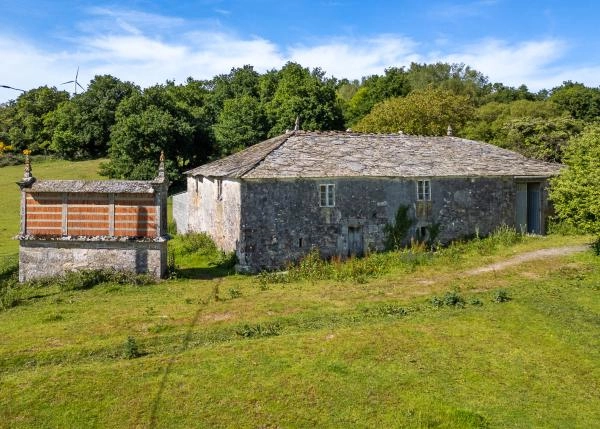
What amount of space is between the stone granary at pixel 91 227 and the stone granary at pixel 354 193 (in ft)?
12.3

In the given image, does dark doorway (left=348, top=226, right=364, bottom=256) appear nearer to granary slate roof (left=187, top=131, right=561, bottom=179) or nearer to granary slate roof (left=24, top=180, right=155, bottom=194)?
granary slate roof (left=187, top=131, right=561, bottom=179)

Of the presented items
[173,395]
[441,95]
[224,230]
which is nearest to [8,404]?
[173,395]

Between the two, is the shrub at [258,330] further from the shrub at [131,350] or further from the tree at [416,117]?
the tree at [416,117]

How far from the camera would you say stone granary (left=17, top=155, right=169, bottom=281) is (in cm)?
1961

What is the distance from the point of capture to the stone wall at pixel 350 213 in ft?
73.3

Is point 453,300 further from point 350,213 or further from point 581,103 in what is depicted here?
point 581,103

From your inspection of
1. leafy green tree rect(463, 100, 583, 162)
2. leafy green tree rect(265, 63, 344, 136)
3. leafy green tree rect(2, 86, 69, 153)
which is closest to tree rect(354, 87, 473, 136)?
leafy green tree rect(463, 100, 583, 162)

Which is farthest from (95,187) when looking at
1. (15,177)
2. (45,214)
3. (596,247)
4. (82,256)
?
(15,177)

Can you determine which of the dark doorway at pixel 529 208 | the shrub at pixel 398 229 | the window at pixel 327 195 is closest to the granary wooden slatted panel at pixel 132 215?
the window at pixel 327 195

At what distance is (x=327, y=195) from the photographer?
915 inches

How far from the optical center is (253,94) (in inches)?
2872

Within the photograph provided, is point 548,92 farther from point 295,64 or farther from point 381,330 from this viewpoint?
point 381,330

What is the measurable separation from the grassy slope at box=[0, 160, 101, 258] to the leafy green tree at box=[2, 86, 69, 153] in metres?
7.03

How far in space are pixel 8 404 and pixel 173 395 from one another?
119 inches
